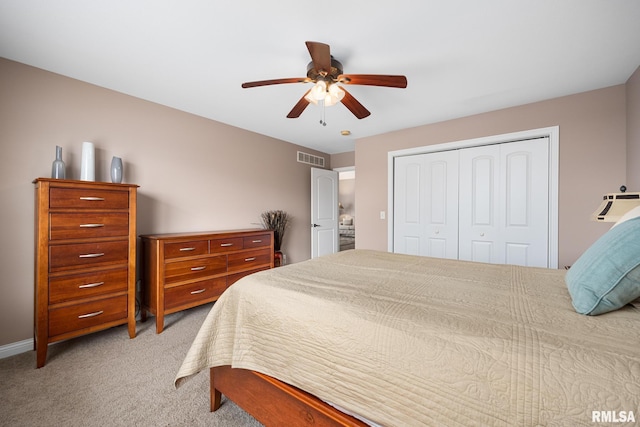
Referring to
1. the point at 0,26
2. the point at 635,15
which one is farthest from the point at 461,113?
the point at 0,26

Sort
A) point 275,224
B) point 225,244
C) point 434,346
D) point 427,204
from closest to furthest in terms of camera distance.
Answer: point 434,346
point 225,244
point 427,204
point 275,224

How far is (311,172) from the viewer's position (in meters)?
4.55

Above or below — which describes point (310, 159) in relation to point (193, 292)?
above

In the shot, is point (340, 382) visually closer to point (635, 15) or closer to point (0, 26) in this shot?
point (635, 15)

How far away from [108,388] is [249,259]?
1657 millimetres

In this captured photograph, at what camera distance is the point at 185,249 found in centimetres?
251

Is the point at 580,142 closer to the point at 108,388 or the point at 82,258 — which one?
the point at 108,388

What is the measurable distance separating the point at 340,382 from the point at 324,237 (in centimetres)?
392

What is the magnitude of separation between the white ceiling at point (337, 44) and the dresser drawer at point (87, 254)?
152 centimetres

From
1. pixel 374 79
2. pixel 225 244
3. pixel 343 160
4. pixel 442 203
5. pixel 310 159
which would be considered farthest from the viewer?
pixel 343 160

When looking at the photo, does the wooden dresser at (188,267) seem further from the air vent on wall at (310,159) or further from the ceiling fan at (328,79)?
the air vent on wall at (310,159)

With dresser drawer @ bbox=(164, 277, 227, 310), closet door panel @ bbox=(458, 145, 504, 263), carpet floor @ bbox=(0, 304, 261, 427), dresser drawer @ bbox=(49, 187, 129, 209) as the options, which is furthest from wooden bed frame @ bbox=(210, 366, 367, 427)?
closet door panel @ bbox=(458, 145, 504, 263)

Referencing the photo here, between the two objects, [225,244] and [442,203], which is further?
[442,203]

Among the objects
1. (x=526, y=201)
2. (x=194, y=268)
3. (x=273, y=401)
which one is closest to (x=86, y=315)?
(x=194, y=268)
